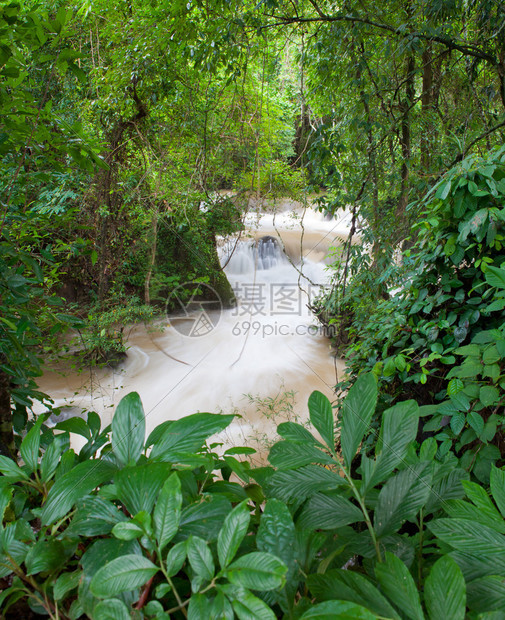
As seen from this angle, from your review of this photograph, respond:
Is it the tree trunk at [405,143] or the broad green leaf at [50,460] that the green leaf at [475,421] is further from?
the tree trunk at [405,143]

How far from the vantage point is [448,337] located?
4.39 feet

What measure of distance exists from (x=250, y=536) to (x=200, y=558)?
99mm

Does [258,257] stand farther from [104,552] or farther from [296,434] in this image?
[104,552]

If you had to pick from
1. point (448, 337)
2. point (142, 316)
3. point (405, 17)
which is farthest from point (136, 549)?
point (142, 316)

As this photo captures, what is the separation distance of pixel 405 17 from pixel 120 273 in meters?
3.62

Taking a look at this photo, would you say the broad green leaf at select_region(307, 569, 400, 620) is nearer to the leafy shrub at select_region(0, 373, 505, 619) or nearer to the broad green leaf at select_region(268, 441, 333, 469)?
the leafy shrub at select_region(0, 373, 505, 619)

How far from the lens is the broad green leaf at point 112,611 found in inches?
9.9

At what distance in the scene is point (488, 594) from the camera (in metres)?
0.27

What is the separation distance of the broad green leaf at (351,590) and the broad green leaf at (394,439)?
0.33 feet

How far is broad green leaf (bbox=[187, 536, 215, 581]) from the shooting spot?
26cm

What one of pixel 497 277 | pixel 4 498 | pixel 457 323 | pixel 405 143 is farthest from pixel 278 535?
pixel 405 143

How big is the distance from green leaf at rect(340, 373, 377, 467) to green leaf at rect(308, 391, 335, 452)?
14mm

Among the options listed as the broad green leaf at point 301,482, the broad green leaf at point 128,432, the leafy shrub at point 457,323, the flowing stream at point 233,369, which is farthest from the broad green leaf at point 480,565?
the flowing stream at point 233,369

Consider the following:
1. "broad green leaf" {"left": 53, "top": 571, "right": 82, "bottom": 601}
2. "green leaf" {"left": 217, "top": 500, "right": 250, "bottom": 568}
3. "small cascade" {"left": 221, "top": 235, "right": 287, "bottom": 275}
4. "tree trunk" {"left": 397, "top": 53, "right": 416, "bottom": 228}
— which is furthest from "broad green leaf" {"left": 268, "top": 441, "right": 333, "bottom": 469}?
"small cascade" {"left": 221, "top": 235, "right": 287, "bottom": 275}
